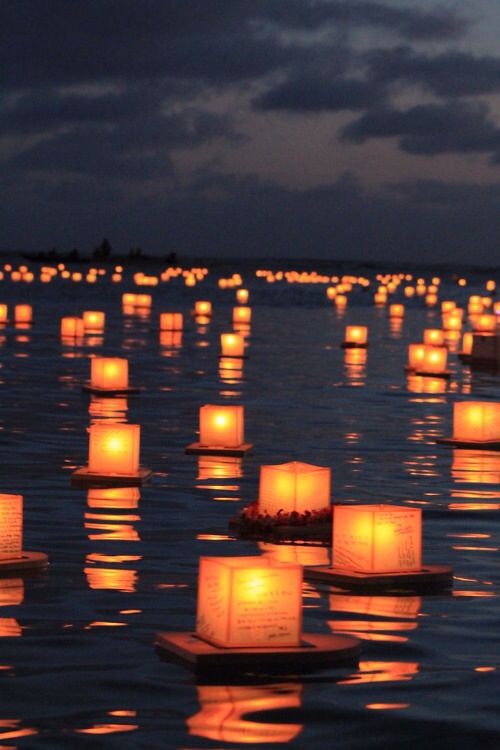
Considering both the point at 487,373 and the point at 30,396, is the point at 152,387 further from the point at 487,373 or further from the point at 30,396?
the point at 487,373

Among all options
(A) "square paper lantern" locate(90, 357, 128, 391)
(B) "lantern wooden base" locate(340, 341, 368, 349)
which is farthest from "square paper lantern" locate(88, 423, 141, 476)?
(B) "lantern wooden base" locate(340, 341, 368, 349)

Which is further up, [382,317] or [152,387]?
[382,317]

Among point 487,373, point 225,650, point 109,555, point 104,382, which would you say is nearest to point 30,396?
point 104,382

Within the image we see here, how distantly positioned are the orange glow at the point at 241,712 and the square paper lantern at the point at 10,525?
4416 millimetres

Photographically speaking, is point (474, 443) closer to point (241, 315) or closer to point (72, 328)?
point (72, 328)

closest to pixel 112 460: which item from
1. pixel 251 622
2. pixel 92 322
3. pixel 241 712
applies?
pixel 251 622

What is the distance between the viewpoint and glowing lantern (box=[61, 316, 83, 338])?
2072 inches

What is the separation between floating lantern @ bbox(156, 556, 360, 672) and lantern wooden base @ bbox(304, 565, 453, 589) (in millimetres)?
2953

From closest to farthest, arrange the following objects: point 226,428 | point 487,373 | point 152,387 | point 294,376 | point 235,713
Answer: point 235,713 < point 226,428 < point 152,387 < point 294,376 < point 487,373

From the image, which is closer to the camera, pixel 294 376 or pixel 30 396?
pixel 30 396

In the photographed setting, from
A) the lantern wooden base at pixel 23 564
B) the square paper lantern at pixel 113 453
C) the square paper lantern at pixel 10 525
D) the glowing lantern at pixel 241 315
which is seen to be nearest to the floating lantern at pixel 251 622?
the lantern wooden base at pixel 23 564

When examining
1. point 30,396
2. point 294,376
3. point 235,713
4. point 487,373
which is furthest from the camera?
point 487,373

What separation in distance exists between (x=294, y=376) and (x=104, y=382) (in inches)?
256

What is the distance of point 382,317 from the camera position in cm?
7656
